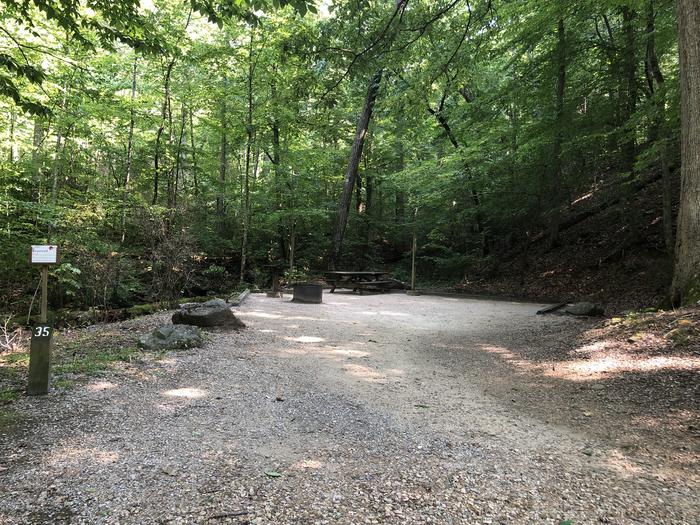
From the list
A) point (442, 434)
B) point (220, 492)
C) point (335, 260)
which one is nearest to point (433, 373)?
point (442, 434)

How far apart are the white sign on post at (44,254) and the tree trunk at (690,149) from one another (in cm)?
705

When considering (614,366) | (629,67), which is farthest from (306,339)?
(629,67)

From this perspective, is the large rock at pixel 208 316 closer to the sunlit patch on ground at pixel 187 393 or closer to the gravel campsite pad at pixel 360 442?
the gravel campsite pad at pixel 360 442

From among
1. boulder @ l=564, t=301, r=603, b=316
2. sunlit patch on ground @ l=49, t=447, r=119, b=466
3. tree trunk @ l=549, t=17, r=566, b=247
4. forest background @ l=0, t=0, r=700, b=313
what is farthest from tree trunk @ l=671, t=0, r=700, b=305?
sunlit patch on ground @ l=49, t=447, r=119, b=466

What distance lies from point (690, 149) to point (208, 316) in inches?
279

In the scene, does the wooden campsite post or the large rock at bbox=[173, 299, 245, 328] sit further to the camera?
the large rock at bbox=[173, 299, 245, 328]

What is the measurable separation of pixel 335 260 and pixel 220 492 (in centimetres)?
1402

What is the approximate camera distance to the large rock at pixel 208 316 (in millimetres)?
6668

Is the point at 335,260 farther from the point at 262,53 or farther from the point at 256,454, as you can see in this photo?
the point at 256,454

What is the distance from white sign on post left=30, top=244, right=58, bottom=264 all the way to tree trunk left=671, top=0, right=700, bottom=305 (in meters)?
7.05

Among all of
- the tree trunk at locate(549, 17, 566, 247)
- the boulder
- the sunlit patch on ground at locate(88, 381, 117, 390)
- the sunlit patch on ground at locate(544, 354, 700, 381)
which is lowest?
the sunlit patch on ground at locate(88, 381, 117, 390)

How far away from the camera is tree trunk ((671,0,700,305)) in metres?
5.15

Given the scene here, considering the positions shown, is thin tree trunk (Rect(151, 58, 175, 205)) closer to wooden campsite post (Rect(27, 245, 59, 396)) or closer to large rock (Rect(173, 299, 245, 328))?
large rock (Rect(173, 299, 245, 328))

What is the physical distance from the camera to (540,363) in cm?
522
